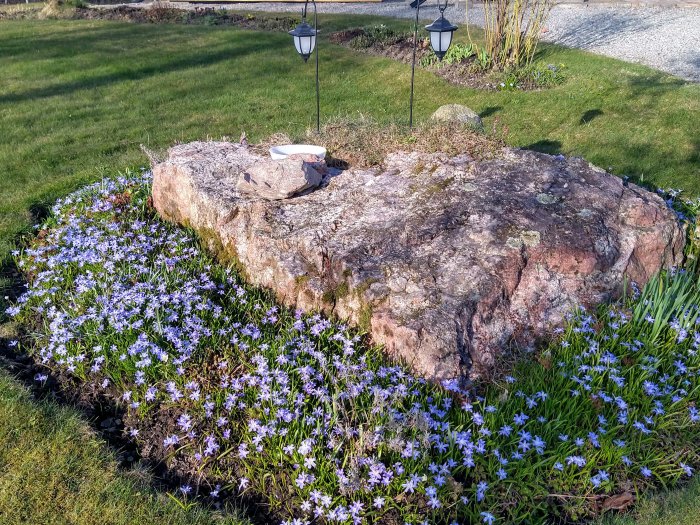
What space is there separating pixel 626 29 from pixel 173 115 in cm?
939

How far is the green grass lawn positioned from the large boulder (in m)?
1.29

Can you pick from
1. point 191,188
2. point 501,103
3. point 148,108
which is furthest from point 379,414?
point 148,108

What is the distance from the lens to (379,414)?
3055mm

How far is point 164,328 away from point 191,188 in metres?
1.49

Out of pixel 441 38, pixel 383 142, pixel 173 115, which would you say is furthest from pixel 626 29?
pixel 383 142

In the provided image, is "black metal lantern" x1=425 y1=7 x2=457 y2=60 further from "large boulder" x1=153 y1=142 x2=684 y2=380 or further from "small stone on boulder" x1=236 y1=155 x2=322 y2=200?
"small stone on boulder" x1=236 y1=155 x2=322 y2=200

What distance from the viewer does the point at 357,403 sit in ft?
10.5

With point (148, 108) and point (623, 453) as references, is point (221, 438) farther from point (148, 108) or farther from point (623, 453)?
point (148, 108)

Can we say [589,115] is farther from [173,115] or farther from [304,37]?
[173,115]

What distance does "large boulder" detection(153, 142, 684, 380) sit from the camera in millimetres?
3559

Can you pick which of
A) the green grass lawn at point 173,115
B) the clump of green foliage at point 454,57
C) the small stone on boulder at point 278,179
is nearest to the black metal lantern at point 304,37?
the green grass lawn at point 173,115

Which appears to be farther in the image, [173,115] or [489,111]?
[173,115]

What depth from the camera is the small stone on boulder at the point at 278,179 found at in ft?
14.9

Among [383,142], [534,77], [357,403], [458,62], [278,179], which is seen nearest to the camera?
[357,403]
